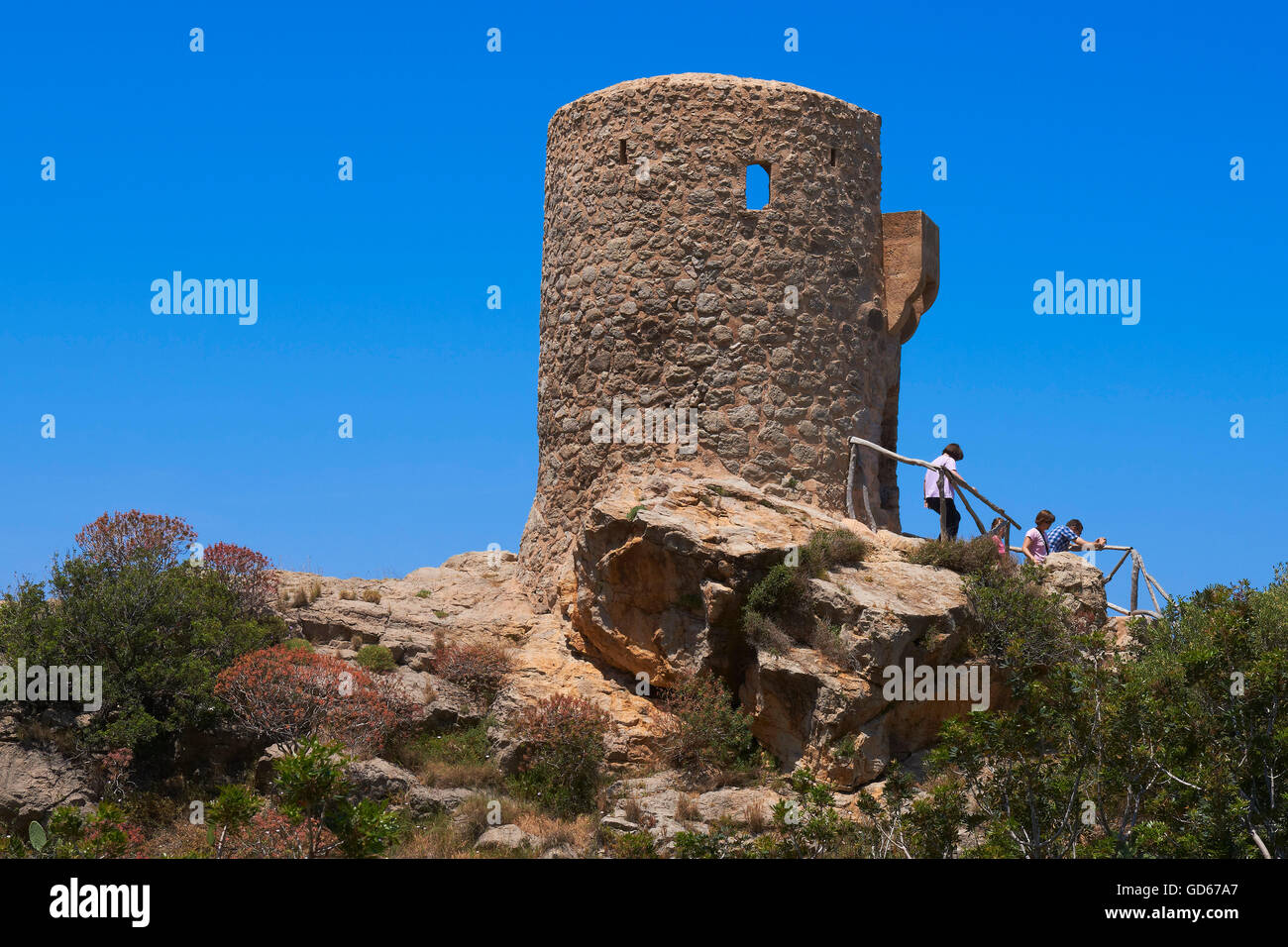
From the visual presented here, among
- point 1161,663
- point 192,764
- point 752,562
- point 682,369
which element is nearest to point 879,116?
point 682,369

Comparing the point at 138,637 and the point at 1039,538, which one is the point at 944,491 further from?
the point at 138,637

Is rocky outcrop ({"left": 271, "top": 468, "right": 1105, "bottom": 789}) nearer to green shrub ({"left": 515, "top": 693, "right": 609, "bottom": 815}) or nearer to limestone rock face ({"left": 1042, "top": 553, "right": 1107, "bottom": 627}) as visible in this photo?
limestone rock face ({"left": 1042, "top": 553, "right": 1107, "bottom": 627})

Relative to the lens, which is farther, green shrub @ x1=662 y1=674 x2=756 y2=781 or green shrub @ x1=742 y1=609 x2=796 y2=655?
A: green shrub @ x1=742 y1=609 x2=796 y2=655

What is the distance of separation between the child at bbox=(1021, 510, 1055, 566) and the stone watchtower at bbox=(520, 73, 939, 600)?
201 centimetres

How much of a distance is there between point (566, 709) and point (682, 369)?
4.65 m

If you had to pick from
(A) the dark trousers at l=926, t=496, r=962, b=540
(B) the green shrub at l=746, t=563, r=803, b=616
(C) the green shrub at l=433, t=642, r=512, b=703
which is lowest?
(C) the green shrub at l=433, t=642, r=512, b=703

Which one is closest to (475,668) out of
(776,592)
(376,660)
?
(376,660)

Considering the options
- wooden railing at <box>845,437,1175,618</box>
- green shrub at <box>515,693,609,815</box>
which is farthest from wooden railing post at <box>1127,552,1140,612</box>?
green shrub at <box>515,693,609,815</box>

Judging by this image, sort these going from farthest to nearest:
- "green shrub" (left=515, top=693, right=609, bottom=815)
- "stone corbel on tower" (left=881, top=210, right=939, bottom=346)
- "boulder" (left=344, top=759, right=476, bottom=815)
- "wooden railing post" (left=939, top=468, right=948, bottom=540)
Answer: "stone corbel on tower" (left=881, top=210, right=939, bottom=346) → "wooden railing post" (left=939, top=468, right=948, bottom=540) → "green shrub" (left=515, top=693, right=609, bottom=815) → "boulder" (left=344, top=759, right=476, bottom=815)

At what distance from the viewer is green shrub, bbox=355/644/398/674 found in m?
17.4

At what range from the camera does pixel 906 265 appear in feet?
64.5

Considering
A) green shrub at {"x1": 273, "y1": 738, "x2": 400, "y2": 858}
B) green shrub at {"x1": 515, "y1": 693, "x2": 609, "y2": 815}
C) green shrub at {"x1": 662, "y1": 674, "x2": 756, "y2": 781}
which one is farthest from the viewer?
green shrub at {"x1": 662, "y1": 674, "x2": 756, "y2": 781}

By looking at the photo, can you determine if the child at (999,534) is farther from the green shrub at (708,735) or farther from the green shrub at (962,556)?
the green shrub at (708,735)

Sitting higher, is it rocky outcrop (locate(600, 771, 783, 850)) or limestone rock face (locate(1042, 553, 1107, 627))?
limestone rock face (locate(1042, 553, 1107, 627))
